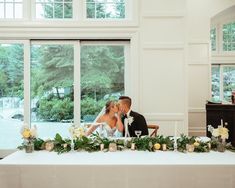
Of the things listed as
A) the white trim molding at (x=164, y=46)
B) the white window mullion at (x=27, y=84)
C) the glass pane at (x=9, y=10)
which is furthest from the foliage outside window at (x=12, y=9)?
the white trim molding at (x=164, y=46)

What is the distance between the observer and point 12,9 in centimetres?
497

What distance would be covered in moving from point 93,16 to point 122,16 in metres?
0.50

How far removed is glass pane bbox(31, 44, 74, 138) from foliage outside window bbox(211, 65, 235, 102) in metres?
5.36

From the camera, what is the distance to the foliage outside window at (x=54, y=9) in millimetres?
4969

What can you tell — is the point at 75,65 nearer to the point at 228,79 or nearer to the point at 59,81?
the point at 59,81

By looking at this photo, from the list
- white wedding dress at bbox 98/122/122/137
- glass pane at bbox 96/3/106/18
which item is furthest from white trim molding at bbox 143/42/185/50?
white wedding dress at bbox 98/122/122/137

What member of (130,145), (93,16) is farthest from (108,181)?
(93,16)

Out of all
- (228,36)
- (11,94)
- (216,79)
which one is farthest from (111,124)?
(228,36)

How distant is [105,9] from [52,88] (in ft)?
5.48

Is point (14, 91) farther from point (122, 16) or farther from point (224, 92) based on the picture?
point (224, 92)

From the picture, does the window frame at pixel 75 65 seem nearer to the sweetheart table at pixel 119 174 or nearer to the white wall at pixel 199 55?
the white wall at pixel 199 55

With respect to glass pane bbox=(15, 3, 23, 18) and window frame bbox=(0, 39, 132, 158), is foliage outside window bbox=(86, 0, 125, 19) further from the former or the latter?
glass pane bbox=(15, 3, 23, 18)

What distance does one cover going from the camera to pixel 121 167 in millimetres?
2150

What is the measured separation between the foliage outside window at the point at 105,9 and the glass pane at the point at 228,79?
5108 mm
